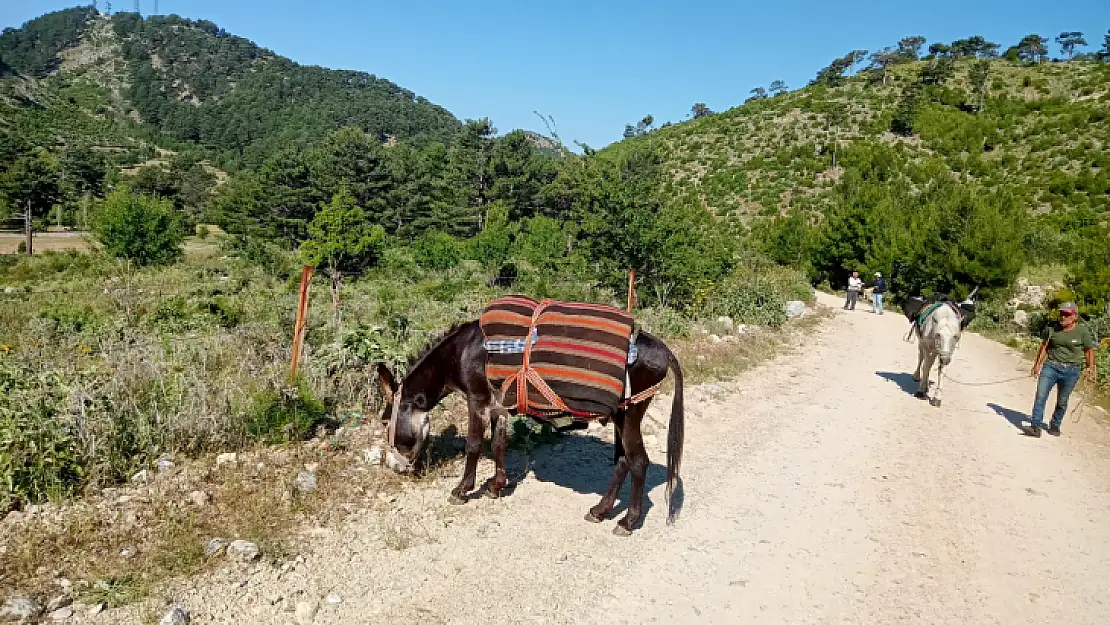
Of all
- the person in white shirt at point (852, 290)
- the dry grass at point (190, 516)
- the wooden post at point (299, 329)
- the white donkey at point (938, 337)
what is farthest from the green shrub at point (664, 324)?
the person in white shirt at point (852, 290)

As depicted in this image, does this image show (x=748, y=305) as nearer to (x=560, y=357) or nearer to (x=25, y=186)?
(x=560, y=357)

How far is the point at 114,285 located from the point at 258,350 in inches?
426

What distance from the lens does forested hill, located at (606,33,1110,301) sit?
2109 centimetres

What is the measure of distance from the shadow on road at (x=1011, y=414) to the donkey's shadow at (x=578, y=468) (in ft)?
18.5

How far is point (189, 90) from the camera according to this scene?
145 m

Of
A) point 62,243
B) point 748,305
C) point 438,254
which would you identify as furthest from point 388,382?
point 62,243

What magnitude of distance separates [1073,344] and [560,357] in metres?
7.08

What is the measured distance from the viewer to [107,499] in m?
4.25

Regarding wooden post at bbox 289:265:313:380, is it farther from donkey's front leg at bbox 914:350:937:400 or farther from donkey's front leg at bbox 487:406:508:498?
donkey's front leg at bbox 914:350:937:400

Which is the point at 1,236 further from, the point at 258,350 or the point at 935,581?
the point at 935,581

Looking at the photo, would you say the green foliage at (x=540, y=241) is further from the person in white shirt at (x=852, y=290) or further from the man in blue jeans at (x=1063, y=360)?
the man in blue jeans at (x=1063, y=360)

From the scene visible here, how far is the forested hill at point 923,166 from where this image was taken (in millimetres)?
21094

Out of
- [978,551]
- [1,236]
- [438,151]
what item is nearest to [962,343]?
[978,551]

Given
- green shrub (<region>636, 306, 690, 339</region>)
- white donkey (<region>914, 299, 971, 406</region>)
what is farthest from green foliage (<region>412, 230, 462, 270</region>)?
white donkey (<region>914, 299, 971, 406</region>)
